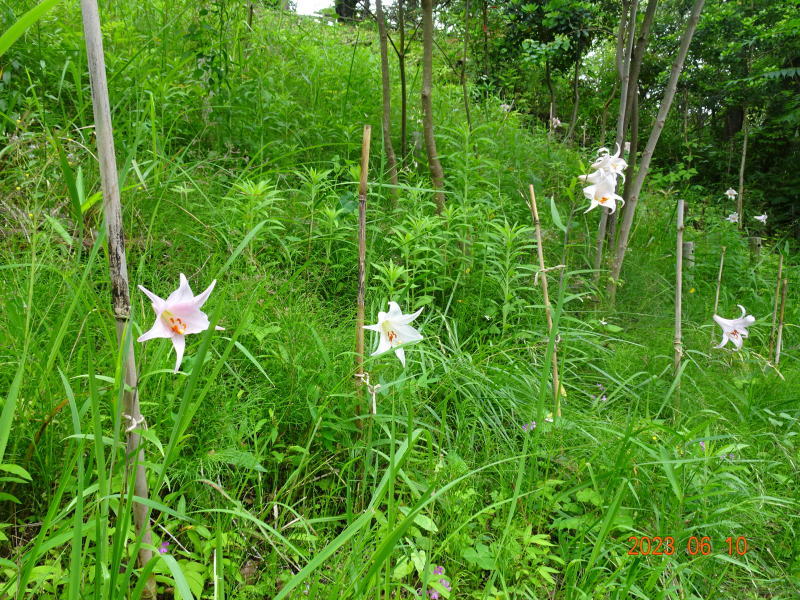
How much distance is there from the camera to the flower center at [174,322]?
3.26 ft

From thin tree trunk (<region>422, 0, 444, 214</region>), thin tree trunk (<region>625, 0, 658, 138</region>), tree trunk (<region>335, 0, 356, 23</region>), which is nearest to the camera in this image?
thin tree trunk (<region>422, 0, 444, 214</region>)

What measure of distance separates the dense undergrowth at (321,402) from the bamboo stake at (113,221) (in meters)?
0.04

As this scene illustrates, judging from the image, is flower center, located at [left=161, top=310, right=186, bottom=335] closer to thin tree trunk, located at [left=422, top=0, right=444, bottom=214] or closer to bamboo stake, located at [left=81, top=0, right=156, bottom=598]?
bamboo stake, located at [left=81, top=0, right=156, bottom=598]

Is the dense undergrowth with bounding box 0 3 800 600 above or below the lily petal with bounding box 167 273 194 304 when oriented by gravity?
below

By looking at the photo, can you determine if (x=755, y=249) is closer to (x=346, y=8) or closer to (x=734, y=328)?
(x=734, y=328)

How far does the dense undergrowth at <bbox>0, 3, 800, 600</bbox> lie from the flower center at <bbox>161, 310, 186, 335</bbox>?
73mm

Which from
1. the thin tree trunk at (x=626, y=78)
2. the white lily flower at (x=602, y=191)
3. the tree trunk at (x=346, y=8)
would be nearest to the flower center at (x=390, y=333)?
the white lily flower at (x=602, y=191)

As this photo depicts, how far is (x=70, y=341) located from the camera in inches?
61.1

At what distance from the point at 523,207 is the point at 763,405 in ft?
5.42

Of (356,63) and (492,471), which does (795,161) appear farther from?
(492,471)

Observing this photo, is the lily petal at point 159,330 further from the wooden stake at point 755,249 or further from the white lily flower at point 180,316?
the wooden stake at point 755,249
